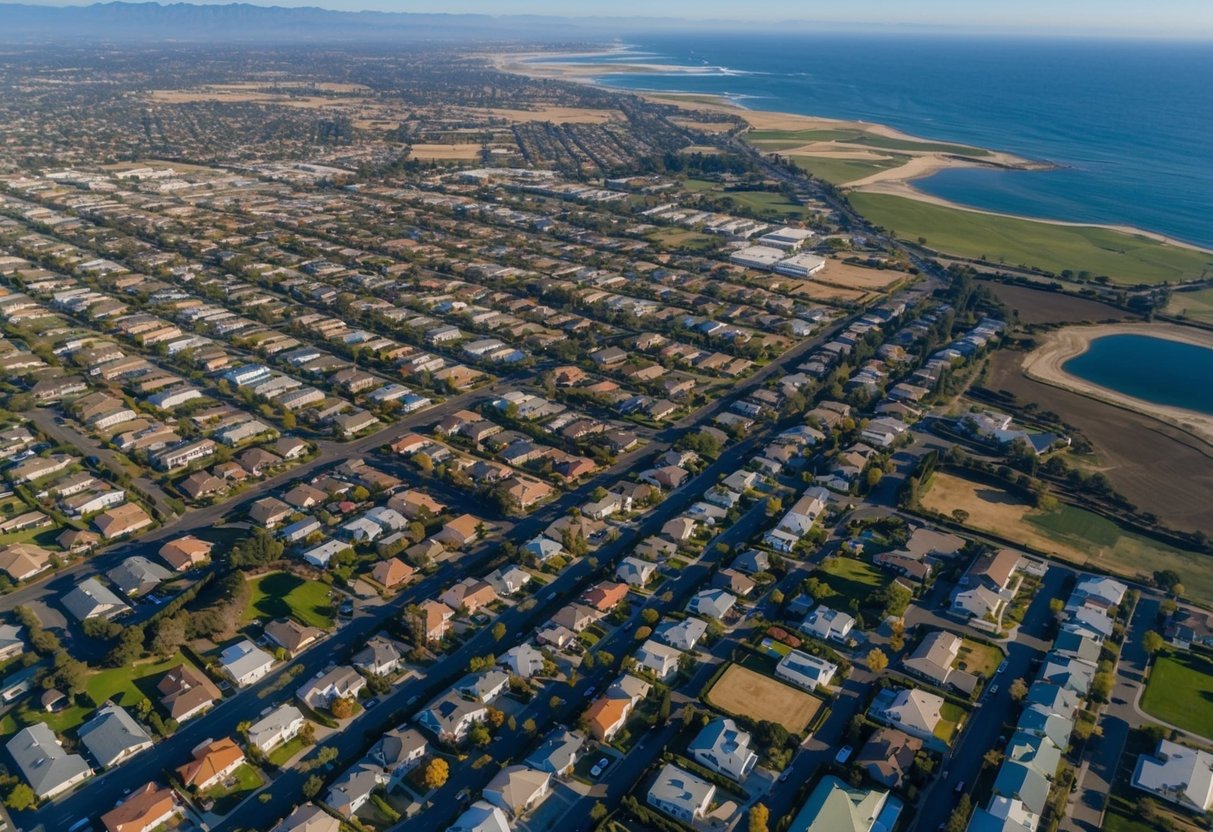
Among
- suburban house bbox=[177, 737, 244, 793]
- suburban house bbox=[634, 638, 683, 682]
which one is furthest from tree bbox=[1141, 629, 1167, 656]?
suburban house bbox=[177, 737, 244, 793]

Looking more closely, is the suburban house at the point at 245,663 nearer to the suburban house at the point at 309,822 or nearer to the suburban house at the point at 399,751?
the suburban house at the point at 399,751

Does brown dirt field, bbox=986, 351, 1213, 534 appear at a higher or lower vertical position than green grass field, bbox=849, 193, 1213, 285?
lower

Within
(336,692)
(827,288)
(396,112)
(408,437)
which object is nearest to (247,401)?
(408,437)

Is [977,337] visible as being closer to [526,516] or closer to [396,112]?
[526,516]

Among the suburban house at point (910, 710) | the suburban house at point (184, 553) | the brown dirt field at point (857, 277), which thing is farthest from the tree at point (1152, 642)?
the brown dirt field at point (857, 277)

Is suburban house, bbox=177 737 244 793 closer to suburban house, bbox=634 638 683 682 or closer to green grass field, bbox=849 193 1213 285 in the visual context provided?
suburban house, bbox=634 638 683 682

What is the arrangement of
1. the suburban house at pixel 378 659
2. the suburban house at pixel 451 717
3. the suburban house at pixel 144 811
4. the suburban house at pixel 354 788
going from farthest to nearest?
the suburban house at pixel 378 659 → the suburban house at pixel 451 717 → the suburban house at pixel 354 788 → the suburban house at pixel 144 811

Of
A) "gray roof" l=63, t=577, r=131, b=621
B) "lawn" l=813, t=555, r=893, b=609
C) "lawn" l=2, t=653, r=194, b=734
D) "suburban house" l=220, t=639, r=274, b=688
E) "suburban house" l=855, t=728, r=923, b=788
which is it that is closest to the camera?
"suburban house" l=855, t=728, r=923, b=788
